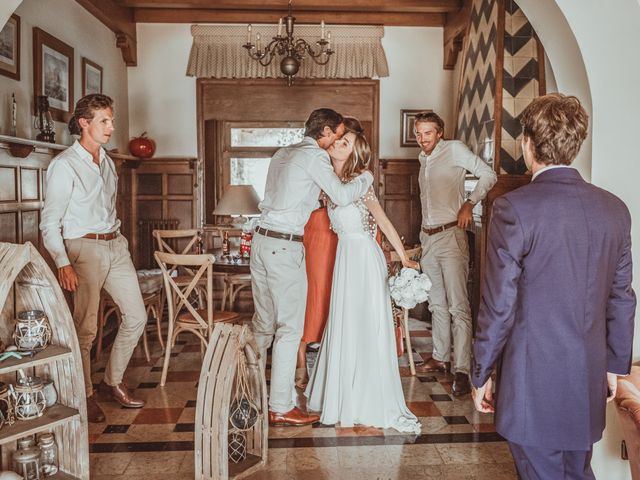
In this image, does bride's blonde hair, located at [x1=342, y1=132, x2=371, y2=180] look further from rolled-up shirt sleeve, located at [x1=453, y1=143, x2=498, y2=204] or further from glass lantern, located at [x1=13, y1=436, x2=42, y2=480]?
glass lantern, located at [x1=13, y1=436, x2=42, y2=480]

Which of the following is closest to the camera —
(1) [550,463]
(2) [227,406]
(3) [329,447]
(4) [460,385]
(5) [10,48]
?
(1) [550,463]

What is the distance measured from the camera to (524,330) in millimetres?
1948

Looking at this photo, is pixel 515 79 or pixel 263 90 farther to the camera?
pixel 263 90

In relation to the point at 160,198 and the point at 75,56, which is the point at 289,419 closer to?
the point at 75,56

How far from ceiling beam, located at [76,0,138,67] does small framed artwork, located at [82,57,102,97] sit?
49cm

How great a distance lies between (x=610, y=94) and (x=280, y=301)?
1.96 meters

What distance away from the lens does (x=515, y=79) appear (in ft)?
16.0

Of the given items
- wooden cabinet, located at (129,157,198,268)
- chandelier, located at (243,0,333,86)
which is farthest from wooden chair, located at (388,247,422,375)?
wooden cabinet, located at (129,157,198,268)

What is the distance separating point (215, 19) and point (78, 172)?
4153mm

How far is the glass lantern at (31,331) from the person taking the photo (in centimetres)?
254

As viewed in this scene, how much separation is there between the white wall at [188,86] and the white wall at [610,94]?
15.3 ft

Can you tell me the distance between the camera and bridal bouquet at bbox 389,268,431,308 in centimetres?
→ 352

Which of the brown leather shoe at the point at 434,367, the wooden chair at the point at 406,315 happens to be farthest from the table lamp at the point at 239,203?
the brown leather shoe at the point at 434,367

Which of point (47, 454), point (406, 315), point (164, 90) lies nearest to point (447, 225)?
point (406, 315)
